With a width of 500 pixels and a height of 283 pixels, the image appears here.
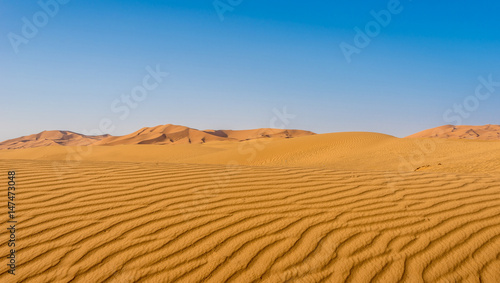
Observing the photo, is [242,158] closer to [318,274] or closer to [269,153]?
[269,153]

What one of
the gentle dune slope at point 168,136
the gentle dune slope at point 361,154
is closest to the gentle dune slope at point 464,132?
the gentle dune slope at point 168,136

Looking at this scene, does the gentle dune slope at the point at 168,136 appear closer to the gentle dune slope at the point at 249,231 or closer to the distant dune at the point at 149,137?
the distant dune at the point at 149,137

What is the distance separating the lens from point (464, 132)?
62344mm

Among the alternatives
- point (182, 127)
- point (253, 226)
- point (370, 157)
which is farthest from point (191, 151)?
point (182, 127)

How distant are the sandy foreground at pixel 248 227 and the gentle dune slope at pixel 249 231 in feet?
0.04

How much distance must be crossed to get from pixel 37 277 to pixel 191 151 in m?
22.7

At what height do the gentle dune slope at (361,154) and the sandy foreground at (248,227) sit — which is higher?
the gentle dune slope at (361,154)

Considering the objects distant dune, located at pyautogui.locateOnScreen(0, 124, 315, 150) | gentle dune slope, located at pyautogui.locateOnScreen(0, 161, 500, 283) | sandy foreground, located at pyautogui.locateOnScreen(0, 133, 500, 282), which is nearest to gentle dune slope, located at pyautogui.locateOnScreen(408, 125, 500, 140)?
distant dune, located at pyautogui.locateOnScreen(0, 124, 315, 150)

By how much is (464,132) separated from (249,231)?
2875 inches

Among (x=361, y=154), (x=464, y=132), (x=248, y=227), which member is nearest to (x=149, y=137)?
(x=361, y=154)

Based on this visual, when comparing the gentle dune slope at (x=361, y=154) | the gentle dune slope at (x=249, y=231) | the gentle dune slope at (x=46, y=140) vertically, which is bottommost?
the gentle dune slope at (x=249, y=231)

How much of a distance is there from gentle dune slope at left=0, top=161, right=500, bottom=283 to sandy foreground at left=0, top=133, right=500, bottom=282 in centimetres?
1

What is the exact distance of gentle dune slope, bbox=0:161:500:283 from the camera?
7.99ft

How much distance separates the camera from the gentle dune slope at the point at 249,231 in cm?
244
